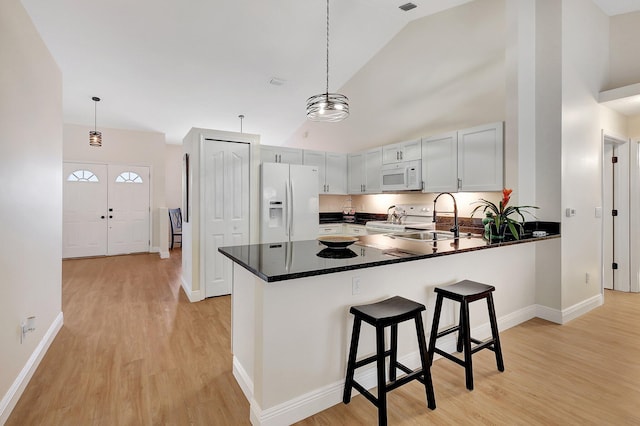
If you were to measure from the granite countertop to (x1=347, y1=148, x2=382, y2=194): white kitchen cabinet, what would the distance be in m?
2.51

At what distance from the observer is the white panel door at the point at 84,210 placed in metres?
6.43

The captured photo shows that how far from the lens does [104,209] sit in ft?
22.2

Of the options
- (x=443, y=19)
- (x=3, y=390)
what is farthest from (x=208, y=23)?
(x=3, y=390)

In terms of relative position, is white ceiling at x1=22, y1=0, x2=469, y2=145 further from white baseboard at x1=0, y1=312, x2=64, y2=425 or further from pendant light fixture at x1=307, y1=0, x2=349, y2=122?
white baseboard at x1=0, y1=312, x2=64, y2=425

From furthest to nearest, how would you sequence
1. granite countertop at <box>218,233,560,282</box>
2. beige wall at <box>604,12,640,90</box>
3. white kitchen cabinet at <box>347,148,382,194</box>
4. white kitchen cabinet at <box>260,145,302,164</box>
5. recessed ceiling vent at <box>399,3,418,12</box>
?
white kitchen cabinet at <box>347,148,382,194</box> < white kitchen cabinet at <box>260,145,302,164</box> < recessed ceiling vent at <box>399,3,418,12</box> < beige wall at <box>604,12,640,90</box> < granite countertop at <box>218,233,560,282</box>

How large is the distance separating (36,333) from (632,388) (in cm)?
427

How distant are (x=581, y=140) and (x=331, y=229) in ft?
11.8

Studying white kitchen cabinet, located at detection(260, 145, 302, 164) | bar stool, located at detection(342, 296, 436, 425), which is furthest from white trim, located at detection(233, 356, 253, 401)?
white kitchen cabinet, located at detection(260, 145, 302, 164)

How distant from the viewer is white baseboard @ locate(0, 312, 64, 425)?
1729 mm

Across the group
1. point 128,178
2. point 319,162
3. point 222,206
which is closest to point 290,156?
point 319,162

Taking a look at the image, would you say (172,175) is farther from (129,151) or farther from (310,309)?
(310,309)

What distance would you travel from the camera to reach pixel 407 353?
86.5 inches

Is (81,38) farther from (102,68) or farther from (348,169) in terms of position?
(348,169)

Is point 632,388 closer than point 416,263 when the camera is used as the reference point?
Yes
